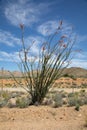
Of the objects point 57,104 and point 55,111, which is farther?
point 57,104

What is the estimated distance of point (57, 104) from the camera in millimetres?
15836

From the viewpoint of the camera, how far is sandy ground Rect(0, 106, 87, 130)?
11.3m

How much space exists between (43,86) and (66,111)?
375 cm

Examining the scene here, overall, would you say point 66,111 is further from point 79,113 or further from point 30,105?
point 30,105

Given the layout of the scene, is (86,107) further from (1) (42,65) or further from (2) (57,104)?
(1) (42,65)

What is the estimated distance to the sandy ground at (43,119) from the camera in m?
11.3

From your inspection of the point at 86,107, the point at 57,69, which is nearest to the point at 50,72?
the point at 57,69

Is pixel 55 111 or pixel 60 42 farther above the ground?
pixel 60 42

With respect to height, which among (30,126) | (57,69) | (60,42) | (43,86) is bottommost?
(30,126)

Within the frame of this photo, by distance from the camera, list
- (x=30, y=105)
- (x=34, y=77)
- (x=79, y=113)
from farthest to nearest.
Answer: (x=34, y=77) → (x=30, y=105) → (x=79, y=113)

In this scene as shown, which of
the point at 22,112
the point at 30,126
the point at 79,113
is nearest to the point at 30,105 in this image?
A: the point at 22,112

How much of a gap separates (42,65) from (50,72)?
27.8 inches

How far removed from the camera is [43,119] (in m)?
13.1

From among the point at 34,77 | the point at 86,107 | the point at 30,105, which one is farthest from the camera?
the point at 34,77
